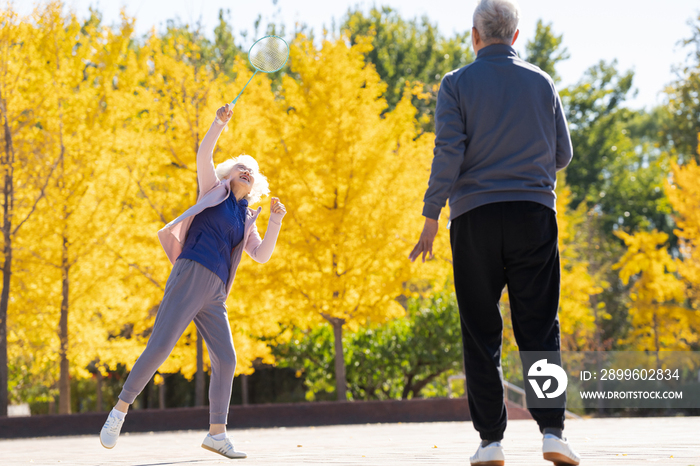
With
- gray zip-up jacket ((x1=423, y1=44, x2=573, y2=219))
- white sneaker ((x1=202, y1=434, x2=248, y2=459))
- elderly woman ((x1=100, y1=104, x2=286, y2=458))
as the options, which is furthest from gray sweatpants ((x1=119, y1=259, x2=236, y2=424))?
gray zip-up jacket ((x1=423, y1=44, x2=573, y2=219))

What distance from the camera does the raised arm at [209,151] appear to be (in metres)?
4.49

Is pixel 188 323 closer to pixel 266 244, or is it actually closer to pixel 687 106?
Answer: pixel 266 244

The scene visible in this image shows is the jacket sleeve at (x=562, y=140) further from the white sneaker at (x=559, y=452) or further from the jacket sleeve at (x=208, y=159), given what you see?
the jacket sleeve at (x=208, y=159)

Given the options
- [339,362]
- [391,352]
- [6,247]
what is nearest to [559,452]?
[339,362]

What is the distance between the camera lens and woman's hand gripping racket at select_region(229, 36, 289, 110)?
20.4 ft

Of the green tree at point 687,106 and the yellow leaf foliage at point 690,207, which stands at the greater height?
the green tree at point 687,106

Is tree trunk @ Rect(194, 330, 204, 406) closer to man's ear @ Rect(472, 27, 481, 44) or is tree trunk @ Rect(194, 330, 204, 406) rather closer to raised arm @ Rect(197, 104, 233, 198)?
raised arm @ Rect(197, 104, 233, 198)

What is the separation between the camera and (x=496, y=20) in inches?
130

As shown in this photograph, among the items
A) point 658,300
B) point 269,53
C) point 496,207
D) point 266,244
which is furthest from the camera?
point 658,300

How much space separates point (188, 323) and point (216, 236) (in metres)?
0.57

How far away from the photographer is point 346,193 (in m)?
12.3

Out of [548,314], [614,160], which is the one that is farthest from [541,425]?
[614,160]

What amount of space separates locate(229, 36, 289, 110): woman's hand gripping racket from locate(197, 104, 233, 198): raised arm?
5.80 feet

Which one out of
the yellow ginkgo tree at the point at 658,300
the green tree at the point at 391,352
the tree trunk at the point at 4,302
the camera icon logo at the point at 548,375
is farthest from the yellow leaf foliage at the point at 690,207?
the camera icon logo at the point at 548,375
